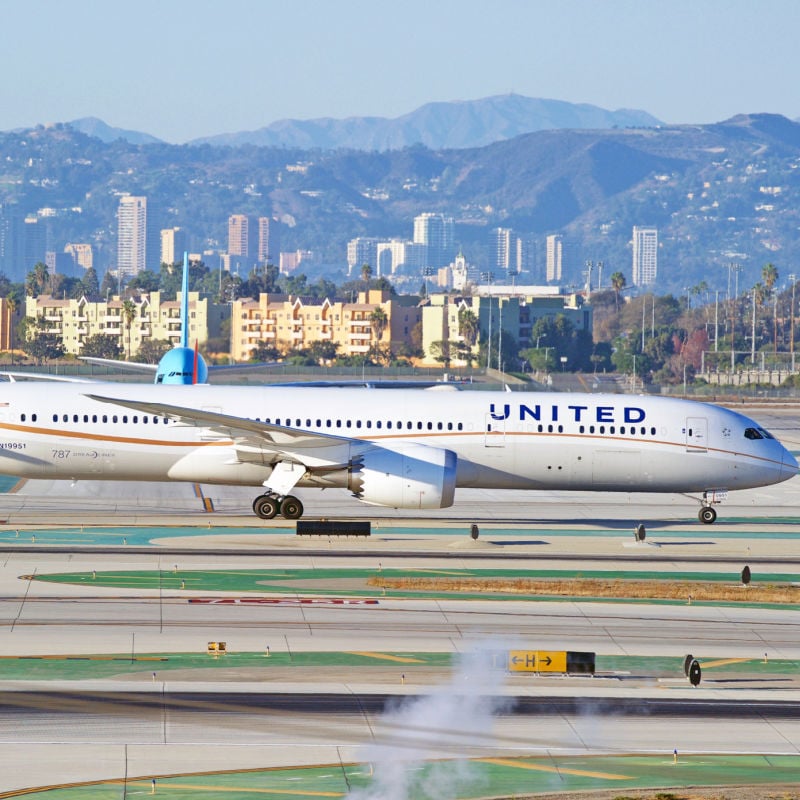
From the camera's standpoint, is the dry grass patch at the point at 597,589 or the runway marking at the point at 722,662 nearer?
the runway marking at the point at 722,662

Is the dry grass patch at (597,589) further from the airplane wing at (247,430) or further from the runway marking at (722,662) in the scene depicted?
the airplane wing at (247,430)

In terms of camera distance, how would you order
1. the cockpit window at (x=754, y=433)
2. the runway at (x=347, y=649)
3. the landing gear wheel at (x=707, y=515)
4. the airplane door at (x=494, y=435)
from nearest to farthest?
the runway at (x=347, y=649) → the airplane door at (x=494, y=435) → the cockpit window at (x=754, y=433) → the landing gear wheel at (x=707, y=515)

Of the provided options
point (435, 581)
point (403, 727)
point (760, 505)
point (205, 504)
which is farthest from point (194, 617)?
point (760, 505)

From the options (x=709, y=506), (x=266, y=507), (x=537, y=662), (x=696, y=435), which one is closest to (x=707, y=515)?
(x=709, y=506)

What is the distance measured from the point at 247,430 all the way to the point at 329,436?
2548 mm

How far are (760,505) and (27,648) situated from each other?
35251 mm

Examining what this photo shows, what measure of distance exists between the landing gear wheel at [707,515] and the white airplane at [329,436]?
2409 millimetres

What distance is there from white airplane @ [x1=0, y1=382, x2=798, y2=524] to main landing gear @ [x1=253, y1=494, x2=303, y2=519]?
0.05 m

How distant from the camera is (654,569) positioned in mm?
40312

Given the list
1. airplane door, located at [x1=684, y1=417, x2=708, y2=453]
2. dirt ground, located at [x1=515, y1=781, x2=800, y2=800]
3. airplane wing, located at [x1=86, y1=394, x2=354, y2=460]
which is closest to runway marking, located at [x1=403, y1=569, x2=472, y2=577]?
airplane wing, located at [x1=86, y1=394, x2=354, y2=460]

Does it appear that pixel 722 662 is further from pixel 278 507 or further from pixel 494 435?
pixel 278 507

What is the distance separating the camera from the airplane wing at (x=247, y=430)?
4394 centimetres

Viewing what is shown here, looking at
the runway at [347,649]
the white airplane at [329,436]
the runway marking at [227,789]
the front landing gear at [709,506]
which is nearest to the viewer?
the runway marking at [227,789]

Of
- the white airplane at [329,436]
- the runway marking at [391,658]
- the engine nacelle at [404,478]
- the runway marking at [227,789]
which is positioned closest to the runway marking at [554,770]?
the runway marking at [227,789]
